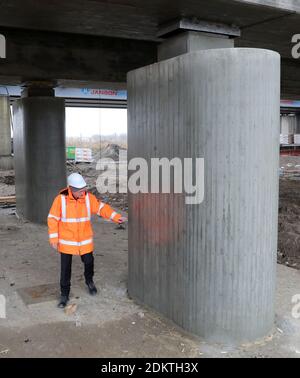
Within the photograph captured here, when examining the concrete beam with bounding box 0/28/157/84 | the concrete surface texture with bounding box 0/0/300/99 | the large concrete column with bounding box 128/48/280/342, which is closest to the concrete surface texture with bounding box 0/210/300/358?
the large concrete column with bounding box 128/48/280/342

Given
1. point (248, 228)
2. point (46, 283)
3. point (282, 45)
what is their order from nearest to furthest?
point (248, 228) → point (46, 283) → point (282, 45)

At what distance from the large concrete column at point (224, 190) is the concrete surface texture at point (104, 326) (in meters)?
0.23

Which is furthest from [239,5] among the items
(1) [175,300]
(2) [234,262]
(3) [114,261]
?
(3) [114,261]

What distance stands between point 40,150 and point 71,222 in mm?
6860

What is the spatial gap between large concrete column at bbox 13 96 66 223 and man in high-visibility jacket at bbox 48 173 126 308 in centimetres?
661

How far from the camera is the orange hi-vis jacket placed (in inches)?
231

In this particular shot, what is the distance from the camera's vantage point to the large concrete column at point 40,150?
1220cm

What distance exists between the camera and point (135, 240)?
626 cm

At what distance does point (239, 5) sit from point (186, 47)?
80 cm

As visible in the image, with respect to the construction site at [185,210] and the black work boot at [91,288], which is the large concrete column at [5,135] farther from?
the black work boot at [91,288]

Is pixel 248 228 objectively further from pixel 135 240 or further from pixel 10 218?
pixel 10 218

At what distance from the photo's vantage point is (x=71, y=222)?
594 cm

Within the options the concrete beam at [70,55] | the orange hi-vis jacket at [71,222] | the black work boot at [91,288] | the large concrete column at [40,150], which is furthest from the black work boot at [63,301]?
the large concrete column at [40,150]

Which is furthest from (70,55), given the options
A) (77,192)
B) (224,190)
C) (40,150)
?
(224,190)
